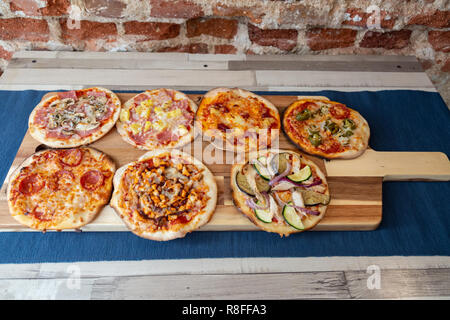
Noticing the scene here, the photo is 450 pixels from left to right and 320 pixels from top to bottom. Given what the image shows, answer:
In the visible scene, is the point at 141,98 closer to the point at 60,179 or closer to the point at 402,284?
the point at 60,179

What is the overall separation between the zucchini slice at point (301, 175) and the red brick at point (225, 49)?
2.00m

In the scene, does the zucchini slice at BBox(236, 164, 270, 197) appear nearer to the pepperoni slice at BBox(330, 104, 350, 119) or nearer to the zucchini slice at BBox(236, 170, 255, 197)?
the zucchini slice at BBox(236, 170, 255, 197)

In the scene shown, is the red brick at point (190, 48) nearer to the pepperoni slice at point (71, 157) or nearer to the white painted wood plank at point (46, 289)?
the pepperoni slice at point (71, 157)

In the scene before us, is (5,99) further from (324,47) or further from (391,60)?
(391,60)

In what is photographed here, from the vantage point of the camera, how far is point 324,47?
3.78 m

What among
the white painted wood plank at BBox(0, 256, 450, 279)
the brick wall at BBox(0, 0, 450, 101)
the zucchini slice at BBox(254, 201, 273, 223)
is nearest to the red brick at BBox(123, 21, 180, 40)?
the brick wall at BBox(0, 0, 450, 101)

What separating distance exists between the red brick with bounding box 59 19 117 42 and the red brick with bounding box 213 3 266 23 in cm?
122

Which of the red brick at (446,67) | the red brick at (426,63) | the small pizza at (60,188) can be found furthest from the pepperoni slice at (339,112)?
the small pizza at (60,188)

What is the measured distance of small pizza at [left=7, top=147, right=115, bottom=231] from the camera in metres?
2.28

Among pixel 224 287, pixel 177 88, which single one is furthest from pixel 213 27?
pixel 224 287

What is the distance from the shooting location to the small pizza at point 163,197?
228 cm

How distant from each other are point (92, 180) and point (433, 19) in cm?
403
